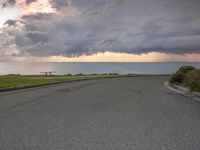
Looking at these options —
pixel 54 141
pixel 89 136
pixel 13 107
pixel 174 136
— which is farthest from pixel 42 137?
pixel 13 107

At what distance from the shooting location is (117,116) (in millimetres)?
8609

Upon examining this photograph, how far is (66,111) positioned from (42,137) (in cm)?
346

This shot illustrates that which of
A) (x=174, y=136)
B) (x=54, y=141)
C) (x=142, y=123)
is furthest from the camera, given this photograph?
(x=142, y=123)

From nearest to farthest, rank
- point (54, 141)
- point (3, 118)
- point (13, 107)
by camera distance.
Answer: point (54, 141) < point (3, 118) < point (13, 107)

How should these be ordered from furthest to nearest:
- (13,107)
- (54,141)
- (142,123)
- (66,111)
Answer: (13,107)
(66,111)
(142,123)
(54,141)

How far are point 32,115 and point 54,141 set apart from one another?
322cm

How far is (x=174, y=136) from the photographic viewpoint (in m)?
6.20

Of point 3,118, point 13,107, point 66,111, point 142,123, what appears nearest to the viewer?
point 142,123

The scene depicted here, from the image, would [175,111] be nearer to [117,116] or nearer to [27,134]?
[117,116]

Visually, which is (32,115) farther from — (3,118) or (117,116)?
(117,116)

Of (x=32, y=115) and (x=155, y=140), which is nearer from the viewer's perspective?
(x=155, y=140)

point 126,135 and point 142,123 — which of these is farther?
point 142,123

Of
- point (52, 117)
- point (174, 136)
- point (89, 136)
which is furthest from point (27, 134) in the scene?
point (174, 136)

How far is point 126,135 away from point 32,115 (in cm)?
379
